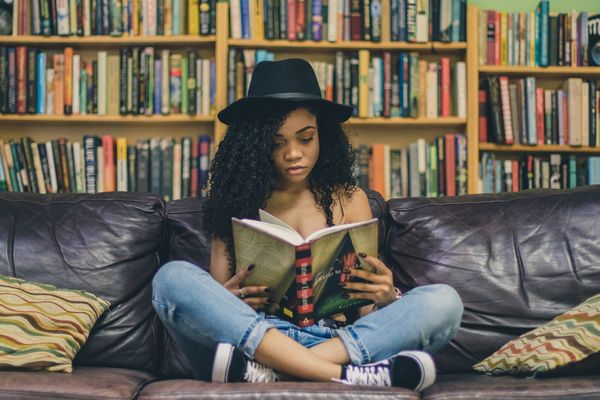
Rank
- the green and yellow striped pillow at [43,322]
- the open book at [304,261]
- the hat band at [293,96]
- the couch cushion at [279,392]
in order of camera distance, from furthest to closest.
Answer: the hat band at [293,96] < the green and yellow striped pillow at [43,322] < the open book at [304,261] < the couch cushion at [279,392]

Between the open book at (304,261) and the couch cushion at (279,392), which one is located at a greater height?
the open book at (304,261)

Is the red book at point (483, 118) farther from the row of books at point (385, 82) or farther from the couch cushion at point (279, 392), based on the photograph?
the couch cushion at point (279, 392)

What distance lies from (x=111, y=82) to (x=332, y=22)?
1020 mm

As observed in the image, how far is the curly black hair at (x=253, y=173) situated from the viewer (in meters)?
1.78

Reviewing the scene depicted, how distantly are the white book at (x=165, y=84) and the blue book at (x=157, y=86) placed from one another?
0.01 meters

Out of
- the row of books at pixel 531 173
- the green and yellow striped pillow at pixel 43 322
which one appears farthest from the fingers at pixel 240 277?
the row of books at pixel 531 173

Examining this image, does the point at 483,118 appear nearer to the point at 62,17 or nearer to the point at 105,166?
the point at 105,166

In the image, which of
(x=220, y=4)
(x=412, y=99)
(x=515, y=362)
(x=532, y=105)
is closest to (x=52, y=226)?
(x=515, y=362)

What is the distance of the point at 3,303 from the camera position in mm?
1614

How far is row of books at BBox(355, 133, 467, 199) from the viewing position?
10.3 feet

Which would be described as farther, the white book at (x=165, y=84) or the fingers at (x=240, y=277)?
the white book at (x=165, y=84)

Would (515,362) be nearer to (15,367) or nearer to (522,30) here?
(15,367)

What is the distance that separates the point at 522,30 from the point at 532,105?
341 mm

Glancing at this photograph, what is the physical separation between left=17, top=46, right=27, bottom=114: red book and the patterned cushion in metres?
2.32
